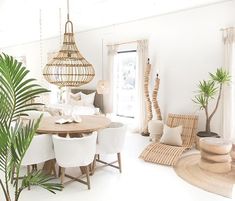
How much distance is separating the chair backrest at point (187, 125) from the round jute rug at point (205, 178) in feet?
2.70

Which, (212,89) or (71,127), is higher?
(212,89)

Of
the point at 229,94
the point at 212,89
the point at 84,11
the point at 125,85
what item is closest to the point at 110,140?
the point at 212,89

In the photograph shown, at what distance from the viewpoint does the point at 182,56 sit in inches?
→ 217

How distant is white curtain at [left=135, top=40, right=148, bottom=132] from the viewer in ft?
20.0

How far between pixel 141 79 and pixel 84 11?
2.15m

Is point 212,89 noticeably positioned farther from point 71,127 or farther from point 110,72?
point 110,72

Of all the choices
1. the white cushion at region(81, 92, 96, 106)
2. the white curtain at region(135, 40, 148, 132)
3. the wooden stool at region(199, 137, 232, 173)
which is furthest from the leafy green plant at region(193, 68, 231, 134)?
the white cushion at region(81, 92, 96, 106)

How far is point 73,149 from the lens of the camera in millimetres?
2986

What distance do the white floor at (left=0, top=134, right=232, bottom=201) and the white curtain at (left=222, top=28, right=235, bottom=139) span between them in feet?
5.63

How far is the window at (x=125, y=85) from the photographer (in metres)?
6.83

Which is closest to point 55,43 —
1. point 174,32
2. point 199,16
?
point 174,32

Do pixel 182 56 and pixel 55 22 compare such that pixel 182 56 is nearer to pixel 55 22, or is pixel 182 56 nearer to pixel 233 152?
pixel 233 152

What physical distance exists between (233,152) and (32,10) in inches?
196

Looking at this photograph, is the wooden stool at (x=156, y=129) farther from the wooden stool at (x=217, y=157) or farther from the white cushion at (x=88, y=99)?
the white cushion at (x=88, y=99)
